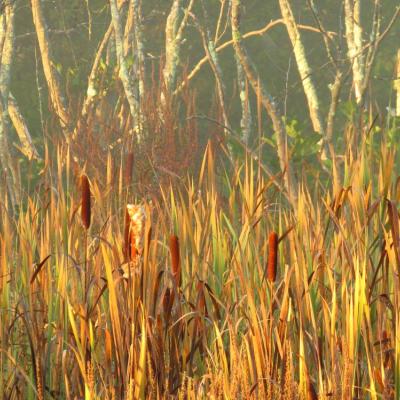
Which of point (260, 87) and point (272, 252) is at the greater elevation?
point (260, 87)

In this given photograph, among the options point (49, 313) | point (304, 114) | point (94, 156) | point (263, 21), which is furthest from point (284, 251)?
point (263, 21)

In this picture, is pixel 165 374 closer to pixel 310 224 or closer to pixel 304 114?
pixel 310 224

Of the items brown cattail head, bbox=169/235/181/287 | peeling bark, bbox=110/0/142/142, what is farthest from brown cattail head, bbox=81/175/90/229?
peeling bark, bbox=110/0/142/142

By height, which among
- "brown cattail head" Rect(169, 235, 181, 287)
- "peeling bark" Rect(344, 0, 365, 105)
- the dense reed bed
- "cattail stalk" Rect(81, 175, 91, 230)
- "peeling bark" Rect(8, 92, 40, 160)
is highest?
"peeling bark" Rect(344, 0, 365, 105)

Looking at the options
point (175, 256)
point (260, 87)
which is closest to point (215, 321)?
point (175, 256)

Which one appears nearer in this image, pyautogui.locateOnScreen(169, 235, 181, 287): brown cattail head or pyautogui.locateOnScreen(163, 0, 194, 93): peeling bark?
pyautogui.locateOnScreen(169, 235, 181, 287): brown cattail head

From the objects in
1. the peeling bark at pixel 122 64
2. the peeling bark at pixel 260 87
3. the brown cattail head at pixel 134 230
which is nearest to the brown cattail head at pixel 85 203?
the brown cattail head at pixel 134 230

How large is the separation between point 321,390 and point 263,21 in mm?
10456

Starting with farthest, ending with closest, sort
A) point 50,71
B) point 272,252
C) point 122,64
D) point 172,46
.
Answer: point 172,46
point 50,71
point 122,64
point 272,252

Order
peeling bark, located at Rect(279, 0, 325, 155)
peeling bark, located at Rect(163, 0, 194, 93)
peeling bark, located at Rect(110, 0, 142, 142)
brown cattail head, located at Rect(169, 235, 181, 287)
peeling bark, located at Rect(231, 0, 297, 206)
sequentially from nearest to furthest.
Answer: brown cattail head, located at Rect(169, 235, 181, 287)
peeling bark, located at Rect(231, 0, 297, 206)
peeling bark, located at Rect(279, 0, 325, 155)
peeling bark, located at Rect(110, 0, 142, 142)
peeling bark, located at Rect(163, 0, 194, 93)

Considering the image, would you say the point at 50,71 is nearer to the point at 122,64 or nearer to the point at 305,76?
the point at 122,64

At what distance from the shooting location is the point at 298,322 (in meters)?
3.12

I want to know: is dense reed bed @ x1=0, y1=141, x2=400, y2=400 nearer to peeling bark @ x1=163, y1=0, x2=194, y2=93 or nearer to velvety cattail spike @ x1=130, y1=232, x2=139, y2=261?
velvety cattail spike @ x1=130, y1=232, x2=139, y2=261

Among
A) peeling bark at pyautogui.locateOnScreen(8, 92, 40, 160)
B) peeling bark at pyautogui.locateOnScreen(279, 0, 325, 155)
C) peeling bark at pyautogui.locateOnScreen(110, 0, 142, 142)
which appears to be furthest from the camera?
peeling bark at pyautogui.locateOnScreen(8, 92, 40, 160)
